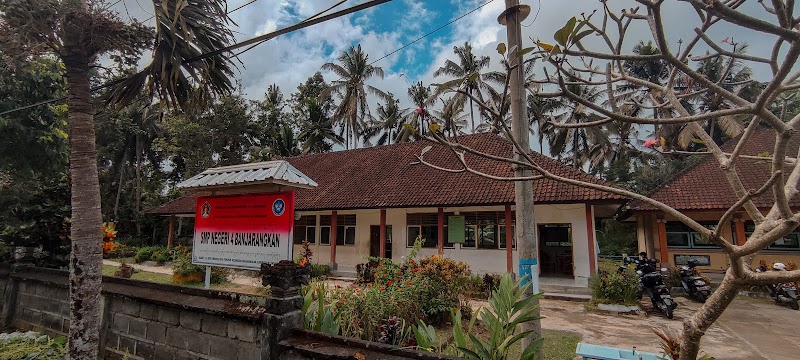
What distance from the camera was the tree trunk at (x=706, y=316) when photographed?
1687 mm

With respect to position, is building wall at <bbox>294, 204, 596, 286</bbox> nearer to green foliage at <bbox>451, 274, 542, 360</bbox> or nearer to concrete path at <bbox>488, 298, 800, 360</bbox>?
concrete path at <bbox>488, 298, 800, 360</bbox>

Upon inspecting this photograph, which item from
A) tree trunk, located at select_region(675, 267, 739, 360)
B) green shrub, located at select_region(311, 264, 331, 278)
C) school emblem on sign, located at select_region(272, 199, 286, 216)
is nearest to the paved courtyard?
tree trunk, located at select_region(675, 267, 739, 360)

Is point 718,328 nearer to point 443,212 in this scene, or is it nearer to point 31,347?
point 443,212

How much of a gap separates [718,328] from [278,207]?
27.2 ft

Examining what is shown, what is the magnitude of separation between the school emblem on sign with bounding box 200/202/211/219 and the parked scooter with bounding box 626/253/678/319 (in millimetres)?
8820

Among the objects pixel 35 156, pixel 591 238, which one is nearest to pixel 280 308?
pixel 35 156

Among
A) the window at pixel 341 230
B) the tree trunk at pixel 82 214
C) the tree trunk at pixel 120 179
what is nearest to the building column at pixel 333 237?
the window at pixel 341 230

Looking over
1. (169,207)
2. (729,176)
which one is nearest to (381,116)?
(169,207)

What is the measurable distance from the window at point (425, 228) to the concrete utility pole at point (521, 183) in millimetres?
9787

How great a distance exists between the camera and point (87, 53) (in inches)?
163

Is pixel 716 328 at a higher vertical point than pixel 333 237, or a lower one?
lower

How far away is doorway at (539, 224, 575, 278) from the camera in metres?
14.0

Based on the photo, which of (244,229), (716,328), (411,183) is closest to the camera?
(244,229)

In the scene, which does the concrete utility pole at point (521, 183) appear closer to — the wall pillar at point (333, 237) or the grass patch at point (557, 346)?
the grass patch at point (557, 346)
